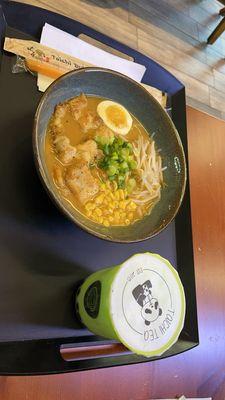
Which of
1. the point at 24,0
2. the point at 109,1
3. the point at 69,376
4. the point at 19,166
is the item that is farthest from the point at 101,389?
the point at 109,1

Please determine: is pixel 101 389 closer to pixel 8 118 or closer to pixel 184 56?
pixel 8 118

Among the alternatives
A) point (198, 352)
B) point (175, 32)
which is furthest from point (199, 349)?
point (175, 32)

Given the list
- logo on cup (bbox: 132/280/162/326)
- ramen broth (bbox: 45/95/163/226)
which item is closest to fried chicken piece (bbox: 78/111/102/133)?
ramen broth (bbox: 45/95/163/226)

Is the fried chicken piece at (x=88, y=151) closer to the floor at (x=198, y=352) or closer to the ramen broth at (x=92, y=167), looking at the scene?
the ramen broth at (x=92, y=167)

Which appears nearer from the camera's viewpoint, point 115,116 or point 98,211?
point 98,211

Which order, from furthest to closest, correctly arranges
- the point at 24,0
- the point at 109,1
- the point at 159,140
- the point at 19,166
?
the point at 109,1
the point at 24,0
the point at 159,140
the point at 19,166

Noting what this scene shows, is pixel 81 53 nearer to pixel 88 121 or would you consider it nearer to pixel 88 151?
pixel 88 121

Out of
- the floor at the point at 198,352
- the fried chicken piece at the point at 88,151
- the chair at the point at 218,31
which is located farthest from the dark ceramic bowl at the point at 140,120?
the chair at the point at 218,31
